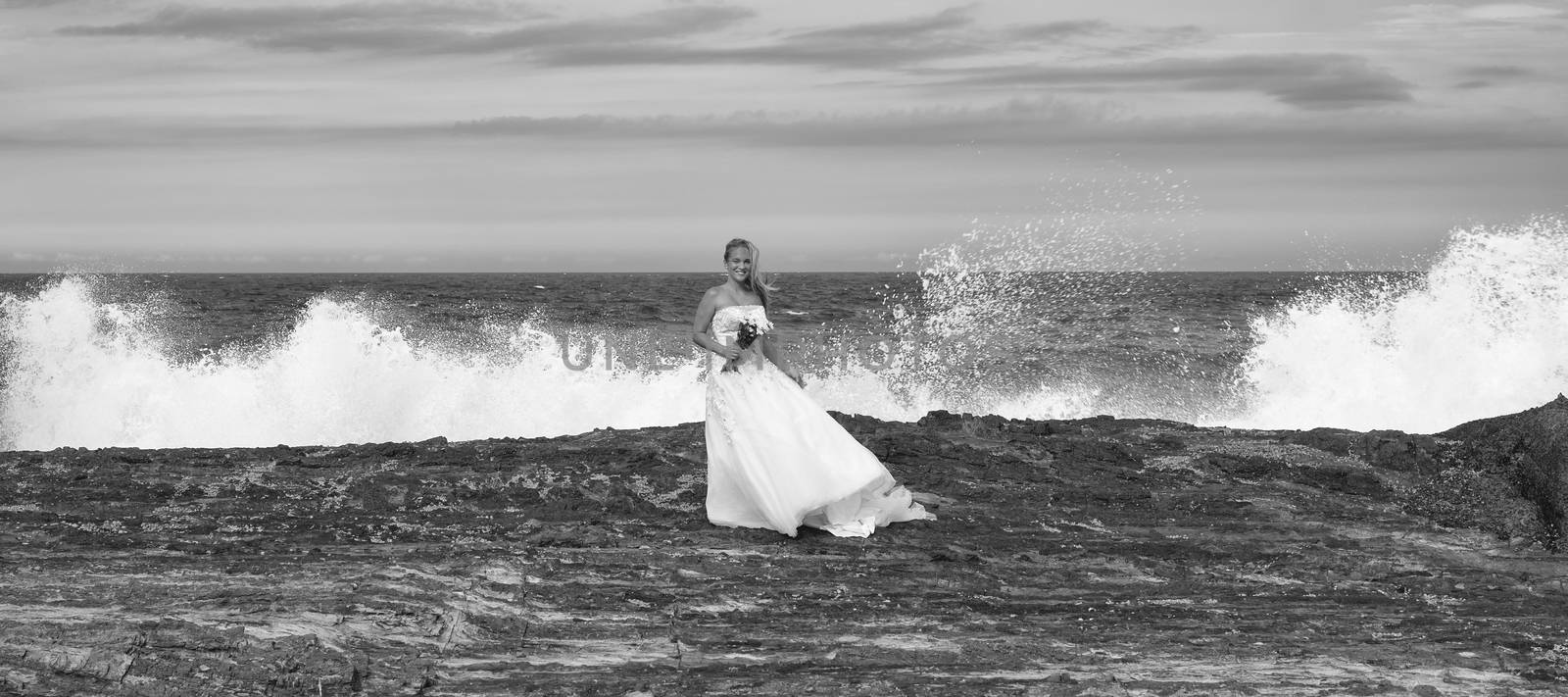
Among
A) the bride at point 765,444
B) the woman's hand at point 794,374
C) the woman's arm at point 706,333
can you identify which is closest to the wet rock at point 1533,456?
the bride at point 765,444

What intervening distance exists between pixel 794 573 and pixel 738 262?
77.4 inches

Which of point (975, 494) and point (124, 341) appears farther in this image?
point (124, 341)

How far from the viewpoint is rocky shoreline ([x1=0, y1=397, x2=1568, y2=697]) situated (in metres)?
5.37

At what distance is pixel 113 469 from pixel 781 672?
6.51m

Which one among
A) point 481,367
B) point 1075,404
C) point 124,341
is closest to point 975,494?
point 481,367

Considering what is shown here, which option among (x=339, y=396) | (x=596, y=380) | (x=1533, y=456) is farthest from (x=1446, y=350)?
(x=339, y=396)

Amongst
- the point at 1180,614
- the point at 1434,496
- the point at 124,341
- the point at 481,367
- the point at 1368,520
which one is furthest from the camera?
the point at 124,341

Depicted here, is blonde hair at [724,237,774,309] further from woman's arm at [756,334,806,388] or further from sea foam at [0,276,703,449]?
sea foam at [0,276,703,449]

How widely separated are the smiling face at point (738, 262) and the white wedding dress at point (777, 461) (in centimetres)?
21

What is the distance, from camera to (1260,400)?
18.2 m

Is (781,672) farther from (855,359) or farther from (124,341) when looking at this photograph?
(855,359)

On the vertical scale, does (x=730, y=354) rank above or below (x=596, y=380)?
above

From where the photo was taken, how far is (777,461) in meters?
7.36

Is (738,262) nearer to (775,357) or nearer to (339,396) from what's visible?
(775,357)
